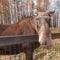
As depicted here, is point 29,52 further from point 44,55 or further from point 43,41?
point 44,55

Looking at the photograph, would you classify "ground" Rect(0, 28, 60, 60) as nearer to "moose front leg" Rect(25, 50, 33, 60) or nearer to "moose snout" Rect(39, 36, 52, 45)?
"moose front leg" Rect(25, 50, 33, 60)

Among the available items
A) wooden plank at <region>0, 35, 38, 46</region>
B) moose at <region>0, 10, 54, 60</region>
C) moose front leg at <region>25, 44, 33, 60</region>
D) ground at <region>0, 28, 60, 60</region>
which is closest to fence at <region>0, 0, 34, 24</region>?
ground at <region>0, 28, 60, 60</region>

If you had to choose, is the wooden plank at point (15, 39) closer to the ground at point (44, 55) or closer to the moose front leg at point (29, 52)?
the moose front leg at point (29, 52)

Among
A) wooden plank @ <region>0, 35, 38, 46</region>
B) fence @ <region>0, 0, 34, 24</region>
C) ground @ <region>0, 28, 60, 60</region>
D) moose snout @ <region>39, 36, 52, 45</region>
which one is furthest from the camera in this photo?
fence @ <region>0, 0, 34, 24</region>

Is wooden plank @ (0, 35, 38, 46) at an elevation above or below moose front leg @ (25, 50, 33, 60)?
above

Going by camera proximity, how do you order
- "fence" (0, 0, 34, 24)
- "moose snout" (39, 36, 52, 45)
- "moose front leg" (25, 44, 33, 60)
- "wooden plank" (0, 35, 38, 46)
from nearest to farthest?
"wooden plank" (0, 35, 38, 46)
"moose snout" (39, 36, 52, 45)
"moose front leg" (25, 44, 33, 60)
"fence" (0, 0, 34, 24)

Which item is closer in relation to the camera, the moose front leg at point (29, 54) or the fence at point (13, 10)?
the moose front leg at point (29, 54)

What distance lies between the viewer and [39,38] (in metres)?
3.96

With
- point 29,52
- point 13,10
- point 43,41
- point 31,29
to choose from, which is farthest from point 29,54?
point 13,10

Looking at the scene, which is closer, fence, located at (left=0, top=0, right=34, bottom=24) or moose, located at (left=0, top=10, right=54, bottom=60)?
moose, located at (left=0, top=10, right=54, bottom=60)

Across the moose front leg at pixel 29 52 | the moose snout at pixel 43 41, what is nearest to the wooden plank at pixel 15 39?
the moose snout at pixel 43 41

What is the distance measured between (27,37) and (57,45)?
2848 mm

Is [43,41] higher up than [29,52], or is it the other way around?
[43,41]

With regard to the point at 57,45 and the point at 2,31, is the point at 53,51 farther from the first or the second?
the point at 2,31
